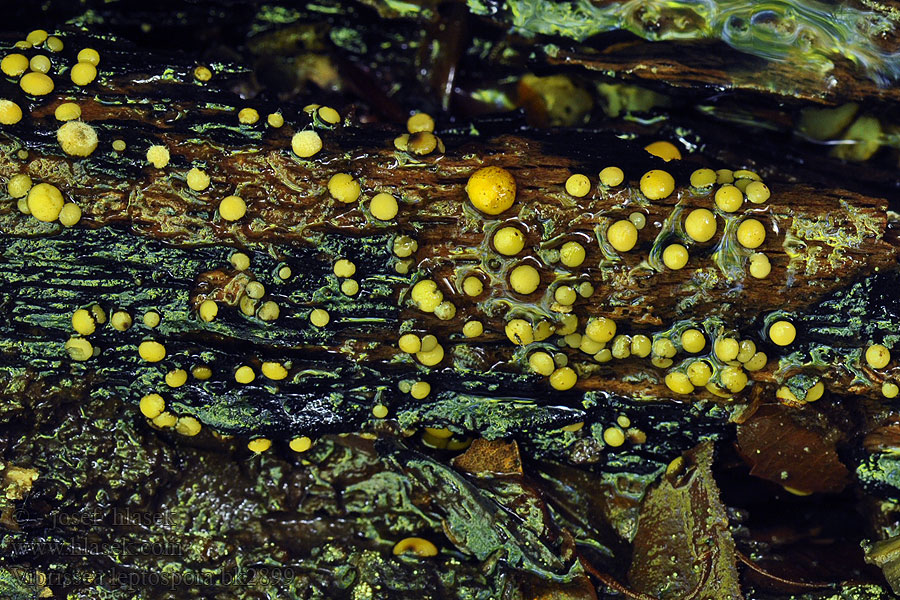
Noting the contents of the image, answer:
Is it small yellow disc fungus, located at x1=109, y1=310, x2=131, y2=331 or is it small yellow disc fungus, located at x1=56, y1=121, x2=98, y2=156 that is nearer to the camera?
small yellow disc fungus, located at x1=56, y1=121, x2=98, y2=156

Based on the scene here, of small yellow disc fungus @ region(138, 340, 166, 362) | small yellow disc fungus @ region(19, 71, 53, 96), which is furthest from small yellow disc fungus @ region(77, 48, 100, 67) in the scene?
small yellow disc fungus @ region(138, 340, 166, 362)

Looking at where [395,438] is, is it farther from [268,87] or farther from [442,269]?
[268,87]

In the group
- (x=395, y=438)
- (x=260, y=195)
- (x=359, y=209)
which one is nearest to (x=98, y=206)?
(x=260, y=195)

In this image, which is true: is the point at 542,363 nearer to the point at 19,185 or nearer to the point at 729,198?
the point at 729,198

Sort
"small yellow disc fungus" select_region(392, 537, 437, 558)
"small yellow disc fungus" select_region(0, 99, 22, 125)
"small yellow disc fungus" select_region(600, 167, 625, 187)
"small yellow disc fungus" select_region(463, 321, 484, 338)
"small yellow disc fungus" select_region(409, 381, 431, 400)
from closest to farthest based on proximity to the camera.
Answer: "small yellow disc fungus" select_region(0, 99, 22, 125)
"small yellow disc fungus" select_region(600, 167, 625, 187)
"small yellow disc fungus" select_region(463, 321, 484, 338)
"small yellow disc fungus" select_region(409, 381, 431, 400)
"small yellow disc fungus" select_region(392, 537, 437, 558)

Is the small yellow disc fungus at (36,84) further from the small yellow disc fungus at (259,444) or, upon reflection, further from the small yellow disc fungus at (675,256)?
the small yellow disc fungus at (675,256)

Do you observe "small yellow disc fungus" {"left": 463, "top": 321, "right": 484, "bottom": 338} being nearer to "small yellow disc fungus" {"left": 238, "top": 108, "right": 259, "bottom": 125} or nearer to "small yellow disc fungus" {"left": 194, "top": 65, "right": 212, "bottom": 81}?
"small yellow disc fungus" {"left": 238, "top": 108, "right": 259, "bottom": 125}

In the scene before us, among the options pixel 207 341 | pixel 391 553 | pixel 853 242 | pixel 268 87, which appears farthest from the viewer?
pixel 268 87
